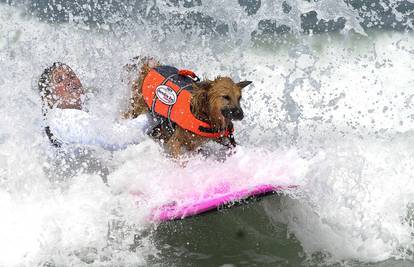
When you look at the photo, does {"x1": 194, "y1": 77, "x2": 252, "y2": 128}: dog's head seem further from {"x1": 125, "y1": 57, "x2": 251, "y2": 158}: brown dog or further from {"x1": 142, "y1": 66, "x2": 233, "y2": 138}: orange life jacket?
{"x1": 142, "y1": 66, "x2": 233, "y2": 138}: orange life jacket

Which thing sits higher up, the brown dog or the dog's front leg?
the brown dog

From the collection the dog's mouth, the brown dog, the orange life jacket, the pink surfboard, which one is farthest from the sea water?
the dog's mouth

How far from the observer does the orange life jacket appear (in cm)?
556

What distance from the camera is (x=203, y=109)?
5.45 meters

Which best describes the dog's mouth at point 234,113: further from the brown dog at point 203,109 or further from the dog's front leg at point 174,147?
the dog's front leg at point 174,147

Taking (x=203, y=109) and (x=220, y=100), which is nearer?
(x=220, y=100)

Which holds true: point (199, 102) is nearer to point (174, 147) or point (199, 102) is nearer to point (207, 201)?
point (174, 147)

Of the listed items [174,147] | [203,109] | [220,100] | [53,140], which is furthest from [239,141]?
[53,140]

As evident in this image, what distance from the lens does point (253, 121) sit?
746 centimetres

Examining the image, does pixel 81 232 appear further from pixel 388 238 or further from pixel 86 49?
pixel 86 49

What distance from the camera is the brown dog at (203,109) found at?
5.16 metres

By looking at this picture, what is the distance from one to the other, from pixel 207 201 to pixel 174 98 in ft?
3.91

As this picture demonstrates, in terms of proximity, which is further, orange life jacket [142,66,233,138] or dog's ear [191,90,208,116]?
orange life jacket [142,66,233,138]

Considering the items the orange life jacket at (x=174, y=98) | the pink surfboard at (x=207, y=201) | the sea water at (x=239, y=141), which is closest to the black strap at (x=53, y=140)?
the sea water at (x=239, y=141)
